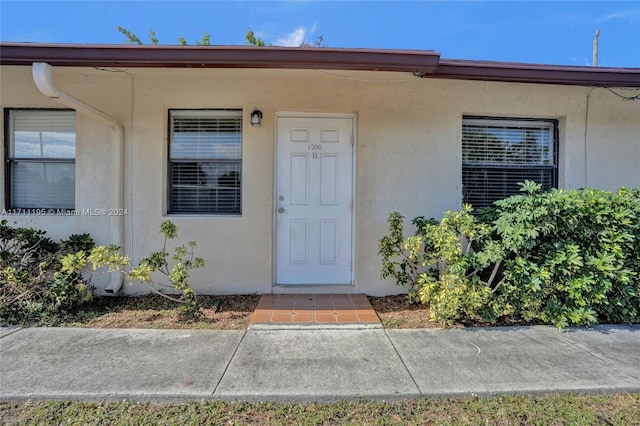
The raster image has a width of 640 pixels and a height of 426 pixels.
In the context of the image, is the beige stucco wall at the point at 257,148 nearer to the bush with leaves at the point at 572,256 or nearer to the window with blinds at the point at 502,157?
the window with blinds at the point at 502,157

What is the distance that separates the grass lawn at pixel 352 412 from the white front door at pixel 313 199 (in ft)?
7.87

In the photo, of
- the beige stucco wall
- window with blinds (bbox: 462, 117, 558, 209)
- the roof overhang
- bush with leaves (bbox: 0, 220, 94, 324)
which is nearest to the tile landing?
the beige stucco wall

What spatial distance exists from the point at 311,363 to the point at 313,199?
7.61ft

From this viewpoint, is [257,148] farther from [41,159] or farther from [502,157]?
[502,157]

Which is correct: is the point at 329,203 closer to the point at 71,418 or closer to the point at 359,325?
the point at 359,325

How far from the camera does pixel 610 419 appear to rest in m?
2.16

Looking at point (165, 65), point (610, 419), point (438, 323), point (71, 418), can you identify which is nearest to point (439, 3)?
point (165, 65)

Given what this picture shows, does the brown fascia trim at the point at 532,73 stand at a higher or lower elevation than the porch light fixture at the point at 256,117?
higher

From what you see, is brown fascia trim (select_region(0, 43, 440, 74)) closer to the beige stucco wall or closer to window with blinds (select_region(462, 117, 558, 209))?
the beige stucco wall

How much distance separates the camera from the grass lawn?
2.13 m

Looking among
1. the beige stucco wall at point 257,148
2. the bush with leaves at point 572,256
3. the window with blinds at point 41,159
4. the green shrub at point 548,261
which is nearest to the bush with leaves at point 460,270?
the green shrub at point 548,261

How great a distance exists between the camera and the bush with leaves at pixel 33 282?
361 cm

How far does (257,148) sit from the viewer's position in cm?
446

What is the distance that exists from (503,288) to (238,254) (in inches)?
126
